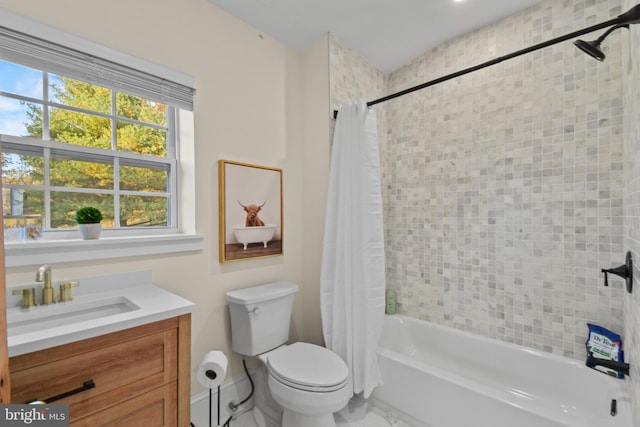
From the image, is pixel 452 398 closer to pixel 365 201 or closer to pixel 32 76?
pixel 365 201

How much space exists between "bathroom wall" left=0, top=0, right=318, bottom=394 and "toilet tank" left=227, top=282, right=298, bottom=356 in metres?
0.11

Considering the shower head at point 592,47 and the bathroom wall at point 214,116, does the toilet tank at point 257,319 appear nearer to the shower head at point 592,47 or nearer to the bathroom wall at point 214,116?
the bathroom wall at point 214,116

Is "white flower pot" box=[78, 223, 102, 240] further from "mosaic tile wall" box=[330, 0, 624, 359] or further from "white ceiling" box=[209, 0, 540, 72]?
"mosaic tile wall" box=[330, 0, 624, 359]

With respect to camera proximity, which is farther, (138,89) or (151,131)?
(151,131)

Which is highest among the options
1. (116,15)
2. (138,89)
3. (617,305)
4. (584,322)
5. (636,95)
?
(116,15)

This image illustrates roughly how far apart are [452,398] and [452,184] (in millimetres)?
1364

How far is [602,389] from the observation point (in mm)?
1502

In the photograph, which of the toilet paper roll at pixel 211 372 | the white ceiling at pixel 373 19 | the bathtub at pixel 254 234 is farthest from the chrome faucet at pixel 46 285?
the white ceiling at pixel 373 19

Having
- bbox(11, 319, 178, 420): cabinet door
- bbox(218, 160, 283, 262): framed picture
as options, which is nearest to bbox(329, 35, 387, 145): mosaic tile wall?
bbox(218, 160, 283, 262): framed picture

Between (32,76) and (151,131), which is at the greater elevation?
(32,76)

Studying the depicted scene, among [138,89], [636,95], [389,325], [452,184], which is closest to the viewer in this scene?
[636,95]

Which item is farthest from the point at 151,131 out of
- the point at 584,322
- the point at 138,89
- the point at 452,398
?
the point at 584,322

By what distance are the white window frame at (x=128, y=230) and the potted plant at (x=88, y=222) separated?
45 mm

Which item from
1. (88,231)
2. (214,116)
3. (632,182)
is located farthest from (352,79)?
(88,231)
